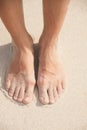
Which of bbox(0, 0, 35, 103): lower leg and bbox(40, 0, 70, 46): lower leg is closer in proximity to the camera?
bbox(40, 0, 70, 46): lower leg

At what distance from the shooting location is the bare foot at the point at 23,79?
1.10 metres

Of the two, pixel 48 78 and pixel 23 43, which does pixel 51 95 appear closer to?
pixel 48 78

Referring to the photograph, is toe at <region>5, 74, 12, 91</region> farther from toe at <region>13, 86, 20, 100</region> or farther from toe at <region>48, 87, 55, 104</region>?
toe at <region>48, 87, 55, 104</region>

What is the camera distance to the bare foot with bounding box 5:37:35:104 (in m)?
1.10

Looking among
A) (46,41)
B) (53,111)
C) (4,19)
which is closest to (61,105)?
(53,111)

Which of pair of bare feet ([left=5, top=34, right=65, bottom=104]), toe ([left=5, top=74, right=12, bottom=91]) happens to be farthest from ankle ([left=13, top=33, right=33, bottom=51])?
toe ([left=5, top=74, right=12, bottom=91])

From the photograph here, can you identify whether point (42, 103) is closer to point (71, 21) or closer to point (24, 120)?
point (24, 120)

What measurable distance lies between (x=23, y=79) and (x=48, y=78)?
0.10 metres

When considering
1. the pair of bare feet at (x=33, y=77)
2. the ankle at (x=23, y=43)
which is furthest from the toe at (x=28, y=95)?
the ankle at (x=23, y=43)

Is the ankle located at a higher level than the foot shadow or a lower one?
higher

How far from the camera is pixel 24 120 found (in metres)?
1.07

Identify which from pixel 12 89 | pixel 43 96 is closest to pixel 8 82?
pixel 12 89

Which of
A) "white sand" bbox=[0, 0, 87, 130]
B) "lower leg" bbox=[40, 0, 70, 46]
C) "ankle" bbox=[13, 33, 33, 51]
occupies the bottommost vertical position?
"white sand" bbox=[0, 0, 87, 130]

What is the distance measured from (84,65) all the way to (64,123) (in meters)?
0.28
